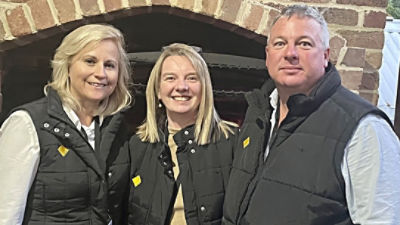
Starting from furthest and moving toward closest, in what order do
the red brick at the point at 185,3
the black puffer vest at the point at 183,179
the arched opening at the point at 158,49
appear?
the arched opening at the point at 158,49 → the red brick at the point at 185,3 → the black puffer vest at the point at 183,179

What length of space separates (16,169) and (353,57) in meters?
1.80

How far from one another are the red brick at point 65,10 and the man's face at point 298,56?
117 centimetres

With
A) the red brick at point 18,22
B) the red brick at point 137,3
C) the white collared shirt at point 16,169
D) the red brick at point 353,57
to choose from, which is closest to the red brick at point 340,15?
the red brick at point 353,57

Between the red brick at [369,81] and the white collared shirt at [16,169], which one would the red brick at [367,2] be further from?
the white collared shirt at [16,169]

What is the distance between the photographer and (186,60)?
2.15 m

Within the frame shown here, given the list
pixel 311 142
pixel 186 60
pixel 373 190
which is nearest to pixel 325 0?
pixel 186 60

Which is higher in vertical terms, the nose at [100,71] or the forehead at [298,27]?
the forehead at [298,27]

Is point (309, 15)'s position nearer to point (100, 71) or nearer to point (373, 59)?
point (100, 71)

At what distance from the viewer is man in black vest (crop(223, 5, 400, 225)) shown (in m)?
1.49

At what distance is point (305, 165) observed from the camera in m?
1.60

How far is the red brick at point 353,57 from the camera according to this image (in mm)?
2635

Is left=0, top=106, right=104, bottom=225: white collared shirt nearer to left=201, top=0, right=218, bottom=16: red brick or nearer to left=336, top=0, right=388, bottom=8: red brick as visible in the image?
left=201, top=0, right=218, bottom=16: red brick

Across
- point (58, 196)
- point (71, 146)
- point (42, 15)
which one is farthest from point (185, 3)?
point (58, 196)

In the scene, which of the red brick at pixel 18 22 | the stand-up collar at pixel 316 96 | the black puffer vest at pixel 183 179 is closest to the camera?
the stand-up collar at pixel 316 96
